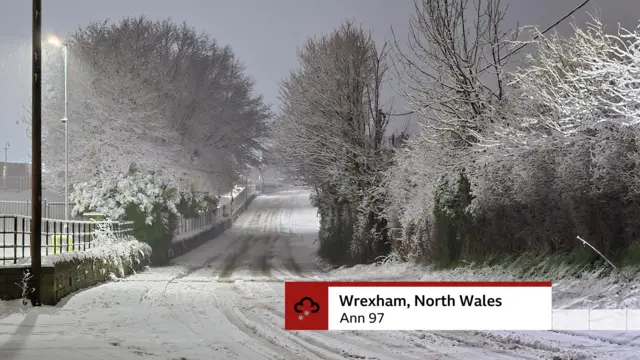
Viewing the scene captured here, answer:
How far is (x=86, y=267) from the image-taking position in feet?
57.0

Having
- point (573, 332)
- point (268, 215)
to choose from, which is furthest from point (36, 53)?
point (268, 215)

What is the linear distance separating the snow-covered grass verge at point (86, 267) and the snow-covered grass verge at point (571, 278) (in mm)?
9325

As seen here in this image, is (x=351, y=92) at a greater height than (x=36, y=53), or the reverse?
(x=351, y=92)

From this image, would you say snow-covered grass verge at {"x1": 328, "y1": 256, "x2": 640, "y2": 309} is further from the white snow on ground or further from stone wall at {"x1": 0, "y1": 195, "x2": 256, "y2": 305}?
stone wall at {"x1": 0, "y1": 195, "x2": 256, "y2": 305}

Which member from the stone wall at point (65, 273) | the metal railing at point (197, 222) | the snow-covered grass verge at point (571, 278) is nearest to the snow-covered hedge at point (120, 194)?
the metal railing at point (197, 222)

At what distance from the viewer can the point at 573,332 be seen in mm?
10531

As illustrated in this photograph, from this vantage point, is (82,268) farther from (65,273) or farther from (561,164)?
(561,164)

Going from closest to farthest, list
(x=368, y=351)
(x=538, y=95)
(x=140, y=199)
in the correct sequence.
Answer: (x=368, y=351) < (x=538, y=95) < (x=140, y=199)

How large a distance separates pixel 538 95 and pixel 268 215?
66.1m

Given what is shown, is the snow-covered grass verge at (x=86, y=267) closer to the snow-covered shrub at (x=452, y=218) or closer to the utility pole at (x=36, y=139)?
the utility pole at (x=36, y=139)

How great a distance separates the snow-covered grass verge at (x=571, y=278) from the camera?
11.8m

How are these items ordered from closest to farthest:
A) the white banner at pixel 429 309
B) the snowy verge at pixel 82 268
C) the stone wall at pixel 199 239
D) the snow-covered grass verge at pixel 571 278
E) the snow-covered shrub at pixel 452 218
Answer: the white banner at pixel 429 309 → the snow-covered grass verge at pixel 571 278 → the snowy verge at pixel 82 268 → the snow-covered shrub at pixel 452 218 → the stone wall at pixel 199 239

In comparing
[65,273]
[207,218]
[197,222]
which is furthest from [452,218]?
[207,218]

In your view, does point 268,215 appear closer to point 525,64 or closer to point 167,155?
point 167,155
